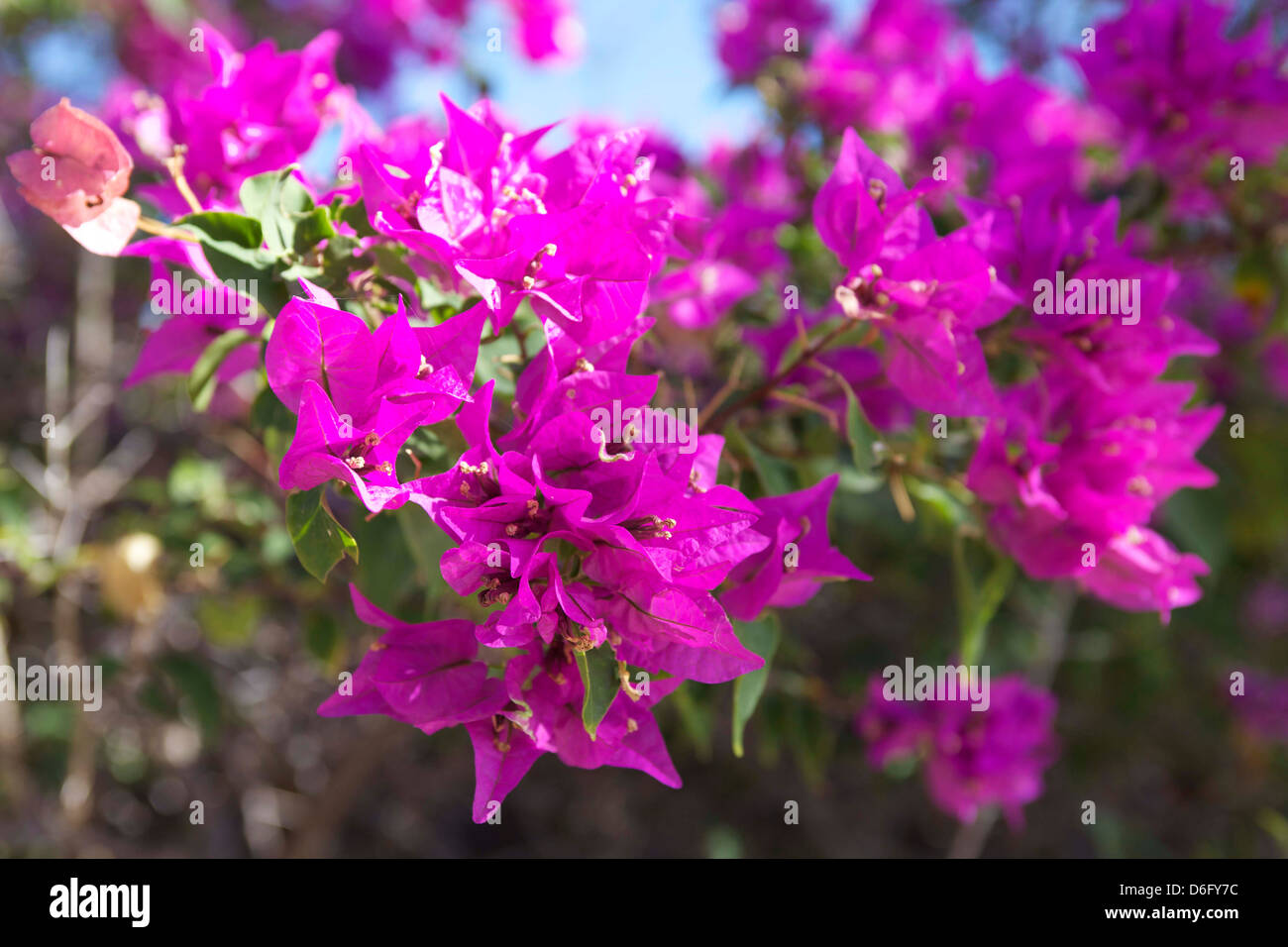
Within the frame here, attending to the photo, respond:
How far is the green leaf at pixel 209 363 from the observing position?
2.95 ft

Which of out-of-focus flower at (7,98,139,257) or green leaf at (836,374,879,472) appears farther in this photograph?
green leaf at (836,374,879,472)

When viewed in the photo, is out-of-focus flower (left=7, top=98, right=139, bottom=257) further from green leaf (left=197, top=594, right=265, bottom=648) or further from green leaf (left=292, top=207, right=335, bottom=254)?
green leaf (left=197, top=594, right=265, bottom=648)

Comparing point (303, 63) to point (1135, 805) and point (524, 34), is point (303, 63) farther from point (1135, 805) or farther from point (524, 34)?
point (1135, 805)

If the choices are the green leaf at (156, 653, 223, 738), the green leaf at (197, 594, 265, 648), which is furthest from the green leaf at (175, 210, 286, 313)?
the green leaf at (156, 653, 223, 738)

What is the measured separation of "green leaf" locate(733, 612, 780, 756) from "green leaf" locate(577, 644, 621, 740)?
0.45ft

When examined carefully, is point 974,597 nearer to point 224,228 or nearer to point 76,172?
point 224,228

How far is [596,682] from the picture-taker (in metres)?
0.62

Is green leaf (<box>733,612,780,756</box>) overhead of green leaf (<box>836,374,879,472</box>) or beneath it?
beneath

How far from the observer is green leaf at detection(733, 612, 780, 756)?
74 centimetres

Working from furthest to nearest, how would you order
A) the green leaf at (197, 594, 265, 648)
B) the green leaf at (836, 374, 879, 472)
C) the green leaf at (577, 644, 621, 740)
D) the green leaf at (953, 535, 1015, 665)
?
the green leaf at (197, 594, 265, 648)
the green leaf at (953, 535, 1015, 665)
the green leaf at (836, 374, 879, 472)
the green leaf at (577, 644, 621, 740)

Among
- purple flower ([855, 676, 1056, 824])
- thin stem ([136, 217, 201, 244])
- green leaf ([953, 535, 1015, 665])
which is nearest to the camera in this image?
thin stem ([136, 217, 201, 244])

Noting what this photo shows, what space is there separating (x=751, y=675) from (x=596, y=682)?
176 mm

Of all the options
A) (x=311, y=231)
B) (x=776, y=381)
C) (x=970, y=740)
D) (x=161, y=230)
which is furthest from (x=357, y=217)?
(x=970, y=740)

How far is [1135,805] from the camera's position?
9.14ft
